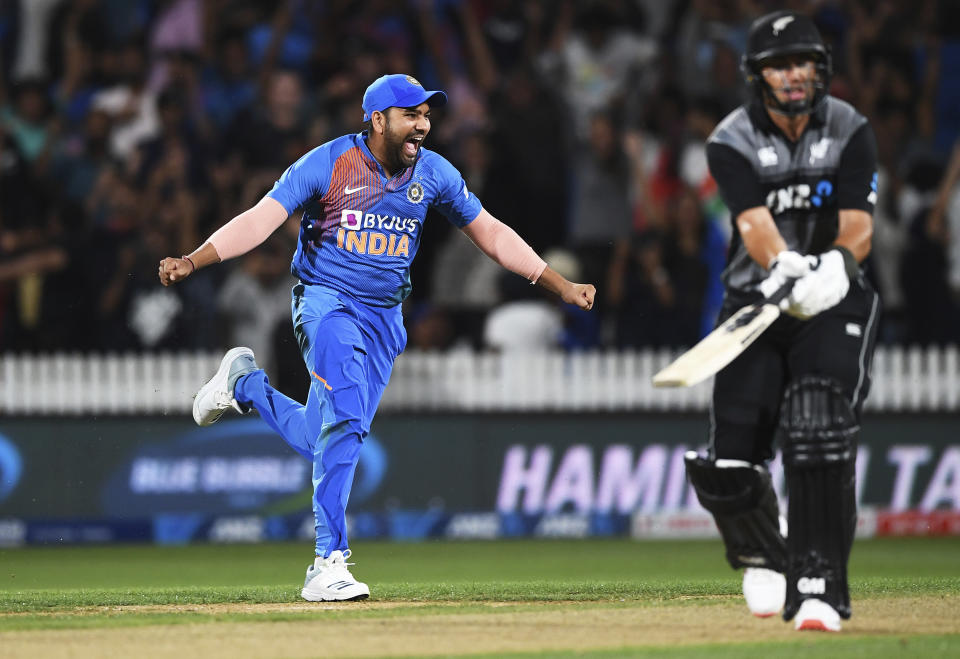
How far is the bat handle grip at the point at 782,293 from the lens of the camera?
21.3 ft

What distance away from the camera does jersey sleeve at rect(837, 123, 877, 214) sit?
667 cm

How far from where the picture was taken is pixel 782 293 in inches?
256

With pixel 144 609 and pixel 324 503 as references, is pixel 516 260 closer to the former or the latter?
pixel 324 503

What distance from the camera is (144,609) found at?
26.0 ft

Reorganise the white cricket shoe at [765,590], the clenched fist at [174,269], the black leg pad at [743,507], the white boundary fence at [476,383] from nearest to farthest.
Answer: the black leg pad at [743,507]
the white cricket shoe at [765,590]
the clenched fist at [174,269]
the white boundary fence at [476,383]

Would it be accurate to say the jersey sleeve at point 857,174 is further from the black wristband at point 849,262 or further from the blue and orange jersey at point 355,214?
the blue and orange jersey at point 355,214

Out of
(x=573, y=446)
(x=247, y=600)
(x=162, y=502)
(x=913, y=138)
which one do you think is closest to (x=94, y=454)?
(x=162, y=502)

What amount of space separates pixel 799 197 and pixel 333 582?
9.36 ft

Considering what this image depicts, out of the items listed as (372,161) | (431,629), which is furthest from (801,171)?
(431,629)

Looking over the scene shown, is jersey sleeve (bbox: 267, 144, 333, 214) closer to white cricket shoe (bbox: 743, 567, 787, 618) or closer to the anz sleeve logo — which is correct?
the anz sleeve logo

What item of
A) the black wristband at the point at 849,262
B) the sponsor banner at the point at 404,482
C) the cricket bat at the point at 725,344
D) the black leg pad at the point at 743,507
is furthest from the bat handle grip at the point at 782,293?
the sponsor banner at the point at 404,482

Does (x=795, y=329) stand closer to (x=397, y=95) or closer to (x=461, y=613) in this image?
(x=461, y=613)

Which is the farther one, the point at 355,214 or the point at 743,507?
the point at 355,214

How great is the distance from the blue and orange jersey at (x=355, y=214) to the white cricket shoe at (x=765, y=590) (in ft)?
7.43
